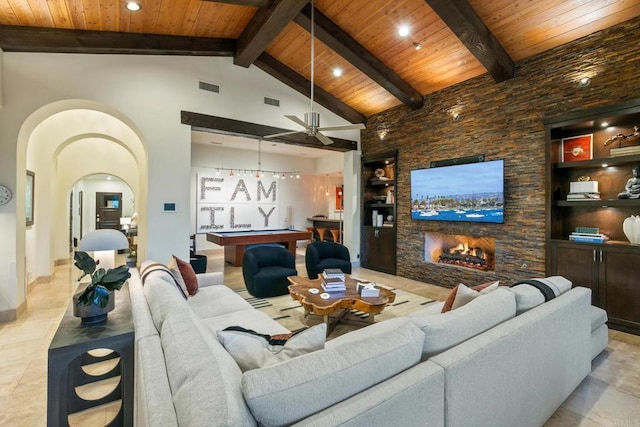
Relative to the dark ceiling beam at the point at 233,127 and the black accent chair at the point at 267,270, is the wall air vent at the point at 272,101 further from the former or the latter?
the black accent chair at the point at 267,270

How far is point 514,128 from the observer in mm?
4441

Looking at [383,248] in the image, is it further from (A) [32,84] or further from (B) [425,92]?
(A) [32,84]

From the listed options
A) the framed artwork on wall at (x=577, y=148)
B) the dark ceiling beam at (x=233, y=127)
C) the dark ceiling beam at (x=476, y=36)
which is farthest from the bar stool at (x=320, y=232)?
the framed artwork on wall at (x=577, y=148)

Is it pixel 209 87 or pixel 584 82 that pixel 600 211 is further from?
pixel 209 87

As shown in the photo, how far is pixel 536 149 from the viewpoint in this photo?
4219 mm

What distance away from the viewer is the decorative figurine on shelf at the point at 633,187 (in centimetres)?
343

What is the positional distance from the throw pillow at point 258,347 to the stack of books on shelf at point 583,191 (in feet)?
13.3

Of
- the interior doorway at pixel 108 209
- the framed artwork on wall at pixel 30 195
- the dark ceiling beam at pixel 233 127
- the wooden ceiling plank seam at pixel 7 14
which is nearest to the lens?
the wooden ceiling plank seam at pixel 7 14

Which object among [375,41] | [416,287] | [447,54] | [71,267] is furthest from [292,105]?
[71,267]

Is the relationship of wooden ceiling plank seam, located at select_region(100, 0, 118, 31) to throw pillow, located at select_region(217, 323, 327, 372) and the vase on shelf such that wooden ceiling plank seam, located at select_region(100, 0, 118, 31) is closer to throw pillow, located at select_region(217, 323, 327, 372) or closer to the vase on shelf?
throw pillow, located at select_region(217, 323, 327, 372)

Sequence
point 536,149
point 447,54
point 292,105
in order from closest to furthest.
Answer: point 536,149, point 447,54, point 292,105

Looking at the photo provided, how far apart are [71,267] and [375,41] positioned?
24.5 feet

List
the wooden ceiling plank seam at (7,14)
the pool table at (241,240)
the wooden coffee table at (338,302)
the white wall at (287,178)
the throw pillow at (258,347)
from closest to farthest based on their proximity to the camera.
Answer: the throw pillow at (258,347) → the wooden coffee table at (338,302) → the wooden ceiling plank seam at (7,14) → the pool table at (241,240) → the white wall at (287,178)

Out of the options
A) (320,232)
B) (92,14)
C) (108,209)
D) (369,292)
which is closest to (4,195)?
(92,14)
